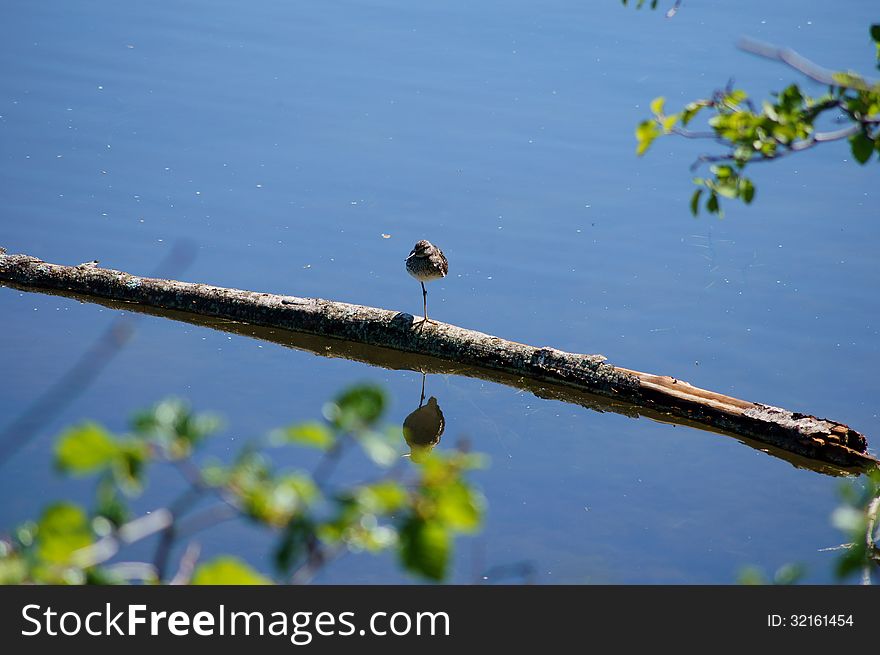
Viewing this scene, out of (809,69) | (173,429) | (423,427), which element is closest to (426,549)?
(173,429)

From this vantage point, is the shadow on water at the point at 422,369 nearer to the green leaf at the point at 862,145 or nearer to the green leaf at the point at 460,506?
the green leaf at the point at 862,145

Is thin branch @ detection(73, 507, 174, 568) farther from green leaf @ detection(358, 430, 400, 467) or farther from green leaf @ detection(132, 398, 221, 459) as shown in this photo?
green leaf @ detection(358, 430, 400, 467)

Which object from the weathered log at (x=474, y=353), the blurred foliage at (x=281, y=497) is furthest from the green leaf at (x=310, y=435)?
the weathered log at (x=474, y=353)

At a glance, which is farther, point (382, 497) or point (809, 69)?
point (809, 69)

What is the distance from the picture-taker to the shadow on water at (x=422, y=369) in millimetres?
6551

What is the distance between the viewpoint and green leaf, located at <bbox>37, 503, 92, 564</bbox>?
64.1 inches

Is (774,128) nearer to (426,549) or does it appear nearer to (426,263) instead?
(426,549)

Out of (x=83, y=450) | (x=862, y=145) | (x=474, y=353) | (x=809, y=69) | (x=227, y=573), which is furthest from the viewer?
(x=474, y=353)

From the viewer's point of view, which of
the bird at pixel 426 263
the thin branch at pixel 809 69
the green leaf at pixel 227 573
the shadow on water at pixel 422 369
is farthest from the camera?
the bird at pixel 426 263

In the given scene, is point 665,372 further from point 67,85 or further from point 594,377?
point 67,85

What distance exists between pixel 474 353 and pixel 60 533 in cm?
569

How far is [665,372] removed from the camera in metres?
7.24

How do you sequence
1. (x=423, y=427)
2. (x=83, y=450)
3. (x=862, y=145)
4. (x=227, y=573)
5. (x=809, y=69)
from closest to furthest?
(x=83, y=450)
(x=227, y=573)
(x=809, y=69)
(x=862, y=145)
(x=423, y=427)

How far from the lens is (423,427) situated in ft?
21.9
